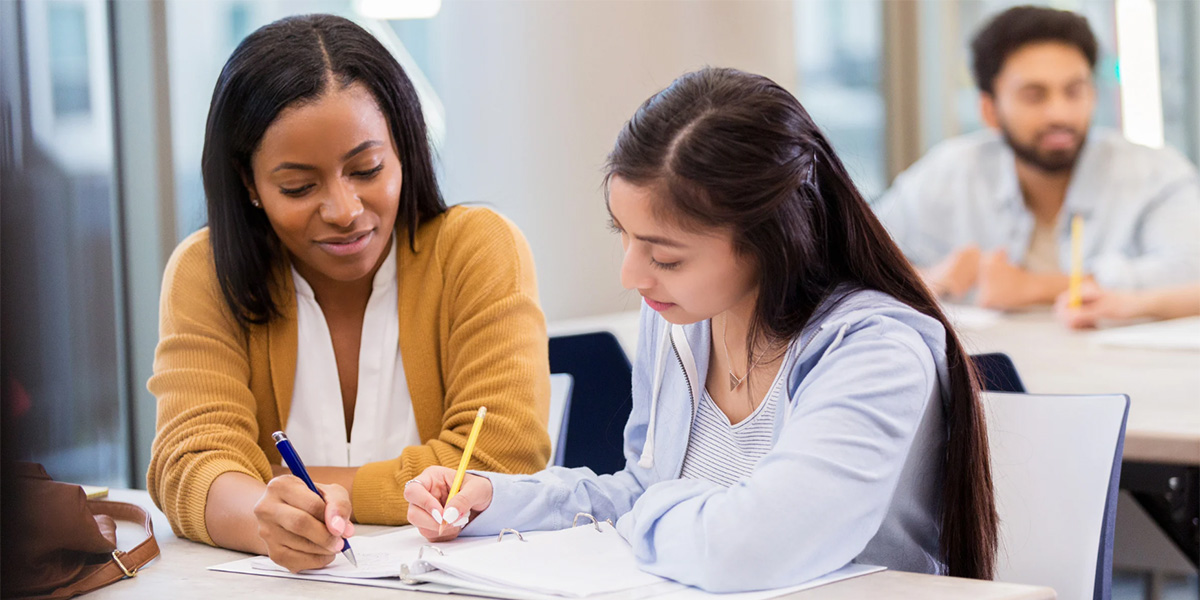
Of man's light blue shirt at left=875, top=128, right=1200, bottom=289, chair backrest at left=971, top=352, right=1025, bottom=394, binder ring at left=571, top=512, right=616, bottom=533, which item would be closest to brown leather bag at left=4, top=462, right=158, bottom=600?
binder ring at left=571, top=512, right=616, bottom=533

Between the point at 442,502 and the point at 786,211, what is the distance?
1.62 ft

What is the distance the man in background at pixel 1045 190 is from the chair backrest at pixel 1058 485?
2076 millimetres

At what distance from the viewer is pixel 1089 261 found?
367 cm

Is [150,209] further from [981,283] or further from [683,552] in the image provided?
[981,283]

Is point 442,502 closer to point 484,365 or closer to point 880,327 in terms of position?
point 484,365

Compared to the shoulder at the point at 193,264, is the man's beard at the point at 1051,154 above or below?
above

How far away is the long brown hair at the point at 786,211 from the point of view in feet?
3.87

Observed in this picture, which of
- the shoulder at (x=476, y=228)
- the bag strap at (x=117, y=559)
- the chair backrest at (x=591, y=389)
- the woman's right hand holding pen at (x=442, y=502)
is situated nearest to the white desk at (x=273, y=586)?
the bag strap at (x=117, y=559)

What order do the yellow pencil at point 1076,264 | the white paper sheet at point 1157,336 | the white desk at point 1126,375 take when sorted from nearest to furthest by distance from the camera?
the white desk at point 1126,375 < the white paper sheet at point 1157,336 < the yellow pencil at point 1076,264

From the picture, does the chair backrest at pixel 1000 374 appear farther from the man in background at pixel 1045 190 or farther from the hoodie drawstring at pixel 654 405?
the man in background at pixel 1045 190

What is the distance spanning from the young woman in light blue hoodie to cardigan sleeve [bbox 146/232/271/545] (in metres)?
0.33

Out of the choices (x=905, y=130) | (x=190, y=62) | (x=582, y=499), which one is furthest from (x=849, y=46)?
(x=582, y=499)

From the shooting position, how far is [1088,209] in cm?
371

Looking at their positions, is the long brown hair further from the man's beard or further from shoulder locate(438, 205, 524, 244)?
the man's beard
